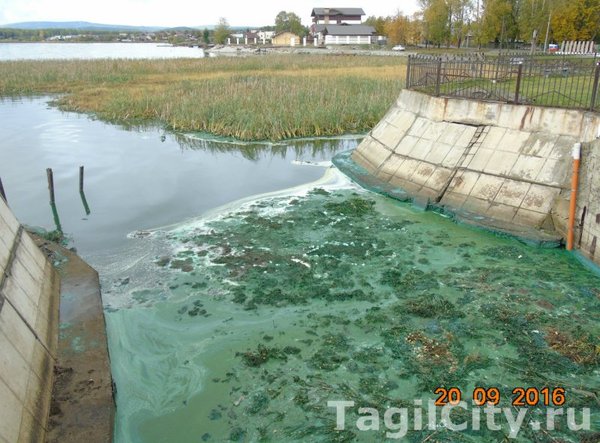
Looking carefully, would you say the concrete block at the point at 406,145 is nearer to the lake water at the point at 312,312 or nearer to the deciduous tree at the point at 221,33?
the lake water at the point at 312,312

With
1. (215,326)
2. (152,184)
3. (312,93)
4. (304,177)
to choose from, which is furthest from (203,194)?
(312,93)

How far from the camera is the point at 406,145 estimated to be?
612 inches

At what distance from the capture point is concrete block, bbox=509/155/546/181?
452 inches

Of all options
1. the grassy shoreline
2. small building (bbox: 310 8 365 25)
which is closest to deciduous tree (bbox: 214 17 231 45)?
small building (bbox: 310 8 365 25)

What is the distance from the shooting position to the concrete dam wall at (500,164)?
10.6m

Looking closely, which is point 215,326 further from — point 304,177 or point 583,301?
point 304,177

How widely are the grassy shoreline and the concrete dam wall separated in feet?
27.5

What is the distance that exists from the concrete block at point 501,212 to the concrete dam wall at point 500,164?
0.08ft

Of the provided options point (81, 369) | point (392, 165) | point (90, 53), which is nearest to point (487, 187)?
point (392, 165)

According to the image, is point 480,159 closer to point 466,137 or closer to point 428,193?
point 466,137

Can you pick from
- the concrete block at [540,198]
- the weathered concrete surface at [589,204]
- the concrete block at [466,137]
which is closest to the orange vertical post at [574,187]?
the weathered concrete surface at [589,204]

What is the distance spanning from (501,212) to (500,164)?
4.83 ft

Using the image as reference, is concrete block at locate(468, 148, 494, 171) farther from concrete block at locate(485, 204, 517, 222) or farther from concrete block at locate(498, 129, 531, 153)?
concrete block at locate(485, 204, 517, 222)

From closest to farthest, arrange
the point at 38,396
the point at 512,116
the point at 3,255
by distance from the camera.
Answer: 1. the point at 38,396
2. the point at 3,255
3. the point at 512,116
